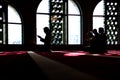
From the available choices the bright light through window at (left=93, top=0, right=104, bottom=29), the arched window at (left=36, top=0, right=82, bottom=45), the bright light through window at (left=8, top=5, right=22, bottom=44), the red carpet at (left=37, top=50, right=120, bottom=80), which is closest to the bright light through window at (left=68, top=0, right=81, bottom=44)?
the arched window at (left=36, top=0, right=82, bottom=45)

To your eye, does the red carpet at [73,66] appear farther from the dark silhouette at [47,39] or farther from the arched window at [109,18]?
the arched window at [109,18]

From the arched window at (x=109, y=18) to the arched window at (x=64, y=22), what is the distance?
3.70 ft

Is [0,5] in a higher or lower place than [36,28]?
higher

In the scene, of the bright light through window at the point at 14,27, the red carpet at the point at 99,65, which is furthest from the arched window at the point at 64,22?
the red carpet at the point at 99,65

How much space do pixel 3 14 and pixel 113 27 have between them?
603cm

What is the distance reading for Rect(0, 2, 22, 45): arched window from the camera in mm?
11972

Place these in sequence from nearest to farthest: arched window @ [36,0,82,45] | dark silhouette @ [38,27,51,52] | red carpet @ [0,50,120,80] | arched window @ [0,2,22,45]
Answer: red carpet @ [0,50,120,80] → dark silhouette @ [38,27,51,52] → arched window @ [0,2,22,45] → arched window @ [36,0,82,45]

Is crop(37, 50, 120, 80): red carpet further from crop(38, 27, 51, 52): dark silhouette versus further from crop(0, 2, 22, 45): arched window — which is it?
crop(0, 2, 22, 45): arched window

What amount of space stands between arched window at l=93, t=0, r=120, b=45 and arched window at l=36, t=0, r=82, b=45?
1.13 metres

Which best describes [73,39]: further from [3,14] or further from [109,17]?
[3,14]

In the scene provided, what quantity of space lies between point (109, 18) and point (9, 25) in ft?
18.0

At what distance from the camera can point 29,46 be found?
12047 millimetres

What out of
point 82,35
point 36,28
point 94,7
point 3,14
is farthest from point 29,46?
point 94,7

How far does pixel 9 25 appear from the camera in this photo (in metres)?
12.1
